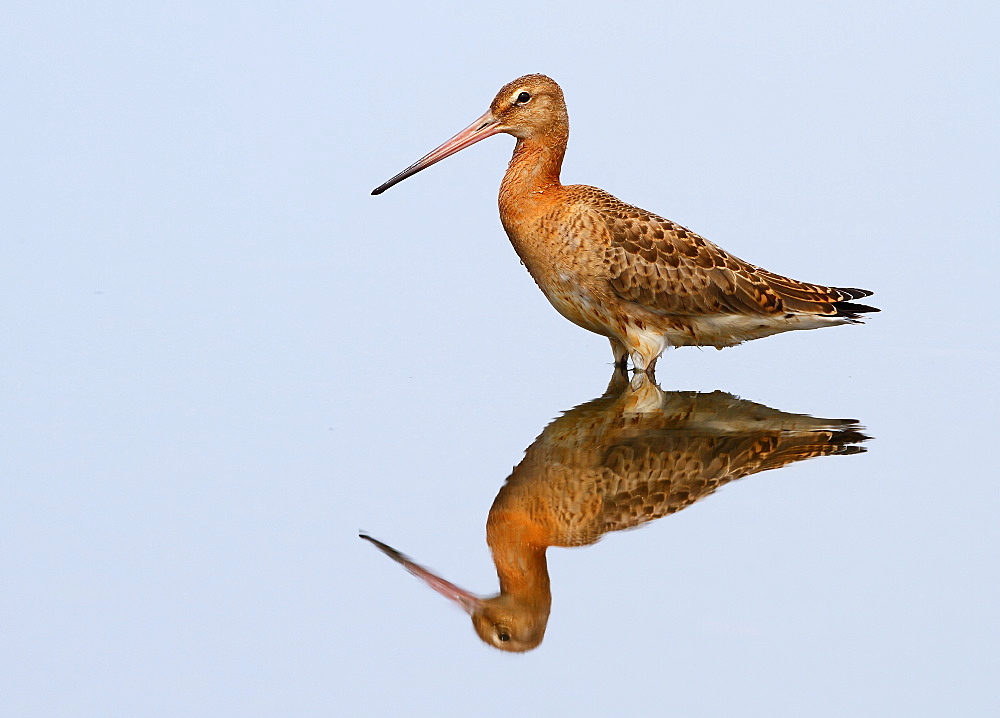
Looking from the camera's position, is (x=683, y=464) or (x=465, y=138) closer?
(x=683, y=464)

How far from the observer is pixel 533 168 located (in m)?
13.1

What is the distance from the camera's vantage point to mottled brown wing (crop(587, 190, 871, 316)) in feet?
41.9

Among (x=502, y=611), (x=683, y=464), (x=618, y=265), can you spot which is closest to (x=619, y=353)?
(x=618, y=265)

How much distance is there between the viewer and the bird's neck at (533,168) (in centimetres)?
1302

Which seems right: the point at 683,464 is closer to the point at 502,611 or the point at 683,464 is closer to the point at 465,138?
the point at 502,611

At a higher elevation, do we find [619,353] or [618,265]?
[618,265]

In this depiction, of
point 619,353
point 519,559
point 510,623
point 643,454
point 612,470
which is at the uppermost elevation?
point 619,353

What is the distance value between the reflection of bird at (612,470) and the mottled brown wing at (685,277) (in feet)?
2.67

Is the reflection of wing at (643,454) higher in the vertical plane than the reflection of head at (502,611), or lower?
higher

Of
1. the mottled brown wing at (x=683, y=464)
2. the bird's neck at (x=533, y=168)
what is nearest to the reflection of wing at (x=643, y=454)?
the mottled brown wing at (x=683, y=464)

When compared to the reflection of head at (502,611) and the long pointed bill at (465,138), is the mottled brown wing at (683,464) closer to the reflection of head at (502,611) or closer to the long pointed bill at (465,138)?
the reflection of head at (502,611)

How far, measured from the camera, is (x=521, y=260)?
13.1 m

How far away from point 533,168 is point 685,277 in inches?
61.8

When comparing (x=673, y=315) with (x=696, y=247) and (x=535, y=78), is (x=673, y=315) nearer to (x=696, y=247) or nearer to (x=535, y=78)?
(x=696, y=247)
